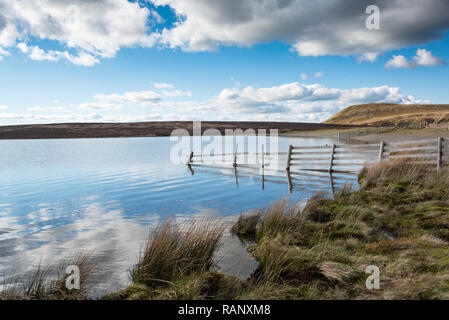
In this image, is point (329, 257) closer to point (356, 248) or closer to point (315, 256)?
point (315, 256)

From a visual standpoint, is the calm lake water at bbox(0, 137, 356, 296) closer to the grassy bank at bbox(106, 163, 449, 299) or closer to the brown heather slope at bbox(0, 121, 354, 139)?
the grassy bank at bbox(106, 163, 449, 299)

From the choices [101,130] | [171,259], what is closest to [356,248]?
[171,259]

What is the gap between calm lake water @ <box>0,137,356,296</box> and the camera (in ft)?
23.2

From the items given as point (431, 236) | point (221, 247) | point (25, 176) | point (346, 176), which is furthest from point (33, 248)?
point (25, 176)

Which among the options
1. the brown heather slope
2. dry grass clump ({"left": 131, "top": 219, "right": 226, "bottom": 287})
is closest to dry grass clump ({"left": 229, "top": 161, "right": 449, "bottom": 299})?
dry grass clump ({"left": 131, "top": 219, "right": 226, "bottom": 287})

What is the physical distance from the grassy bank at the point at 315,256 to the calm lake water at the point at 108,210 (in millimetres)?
778

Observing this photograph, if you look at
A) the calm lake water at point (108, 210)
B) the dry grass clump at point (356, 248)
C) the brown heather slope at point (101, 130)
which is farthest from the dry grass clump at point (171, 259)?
the brown heather slope at point (101, 130)

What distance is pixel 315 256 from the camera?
577cm

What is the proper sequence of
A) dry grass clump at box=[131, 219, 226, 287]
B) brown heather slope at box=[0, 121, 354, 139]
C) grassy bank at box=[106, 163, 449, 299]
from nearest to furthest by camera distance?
grassy bank at box=[106, 163, 449, 299], dry grass clump at box=[131, 219, 226, 287], brown heather slope at box=[0, 121, 354, 139]

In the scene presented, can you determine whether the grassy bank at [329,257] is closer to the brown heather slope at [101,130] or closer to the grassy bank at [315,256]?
the grassy bank at [315,256]

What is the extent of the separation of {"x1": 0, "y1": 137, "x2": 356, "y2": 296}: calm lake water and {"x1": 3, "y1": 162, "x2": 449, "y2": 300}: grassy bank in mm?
778

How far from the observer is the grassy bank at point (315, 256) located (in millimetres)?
4469

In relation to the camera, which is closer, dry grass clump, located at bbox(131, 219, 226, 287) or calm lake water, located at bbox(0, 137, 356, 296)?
dry grass clump, located at bbox(131, 219, 226, 287)
